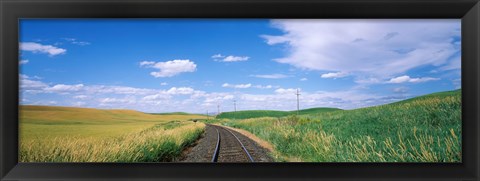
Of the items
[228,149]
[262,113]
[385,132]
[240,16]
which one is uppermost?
[240,16]

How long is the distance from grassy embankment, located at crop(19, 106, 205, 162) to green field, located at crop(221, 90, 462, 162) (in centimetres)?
56

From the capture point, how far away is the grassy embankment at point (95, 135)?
269cm

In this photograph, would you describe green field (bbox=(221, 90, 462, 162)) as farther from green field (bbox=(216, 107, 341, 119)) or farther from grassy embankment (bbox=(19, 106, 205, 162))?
grassy embankment (bbox=(19, 106, 205, 162))

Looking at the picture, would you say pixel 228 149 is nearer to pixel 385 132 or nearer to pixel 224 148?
pixel 224 148

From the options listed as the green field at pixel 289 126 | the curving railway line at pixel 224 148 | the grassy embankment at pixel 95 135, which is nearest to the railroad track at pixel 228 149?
the curving railway line at pixel 224 148

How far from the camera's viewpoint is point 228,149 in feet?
11.0

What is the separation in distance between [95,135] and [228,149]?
111 cm

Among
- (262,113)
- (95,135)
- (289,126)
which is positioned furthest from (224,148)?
(95,135)

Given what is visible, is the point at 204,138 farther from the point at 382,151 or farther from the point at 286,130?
the point at 382,151

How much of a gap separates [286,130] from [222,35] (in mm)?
1099

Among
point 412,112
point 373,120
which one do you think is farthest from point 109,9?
point 412,112

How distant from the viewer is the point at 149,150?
9.77 feet

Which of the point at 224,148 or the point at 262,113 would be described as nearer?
the point at 262,113

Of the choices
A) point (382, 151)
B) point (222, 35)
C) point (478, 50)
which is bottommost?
point (382, 151)
